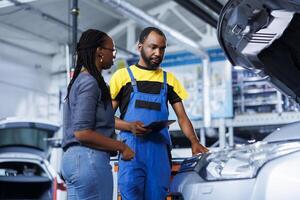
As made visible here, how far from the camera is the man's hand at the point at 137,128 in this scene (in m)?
2.48

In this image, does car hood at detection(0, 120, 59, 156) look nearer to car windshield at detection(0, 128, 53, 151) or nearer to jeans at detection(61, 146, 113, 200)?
car windshield at detection(0, 128, 53, 151)

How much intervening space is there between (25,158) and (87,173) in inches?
181

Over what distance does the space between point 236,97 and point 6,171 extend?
4.61 meters

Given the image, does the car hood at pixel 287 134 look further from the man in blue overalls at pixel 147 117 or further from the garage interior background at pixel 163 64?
the garage interior background at pixel 163 64

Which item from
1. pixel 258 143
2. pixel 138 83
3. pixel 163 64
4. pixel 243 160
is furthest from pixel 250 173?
pixel 163 64

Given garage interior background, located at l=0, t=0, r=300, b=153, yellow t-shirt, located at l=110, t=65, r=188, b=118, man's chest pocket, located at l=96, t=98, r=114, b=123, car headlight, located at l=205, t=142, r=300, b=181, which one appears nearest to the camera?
car headlight, located at l=205, t=142, r=300, b=181

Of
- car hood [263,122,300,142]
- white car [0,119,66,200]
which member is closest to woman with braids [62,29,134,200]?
car hood [263,122,300,142]

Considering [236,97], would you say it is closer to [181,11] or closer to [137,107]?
[181,11]

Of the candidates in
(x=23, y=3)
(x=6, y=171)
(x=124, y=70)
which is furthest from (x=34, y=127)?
(x=124, y=70)

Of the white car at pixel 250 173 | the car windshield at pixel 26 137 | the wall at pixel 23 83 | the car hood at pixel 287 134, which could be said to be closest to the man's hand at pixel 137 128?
the white car at pixel 250 173

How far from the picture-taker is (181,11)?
405 inches

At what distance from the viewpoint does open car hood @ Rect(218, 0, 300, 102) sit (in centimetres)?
235

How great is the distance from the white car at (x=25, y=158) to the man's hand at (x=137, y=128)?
371 centimetres

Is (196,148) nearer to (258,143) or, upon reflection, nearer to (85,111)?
(258,143)
